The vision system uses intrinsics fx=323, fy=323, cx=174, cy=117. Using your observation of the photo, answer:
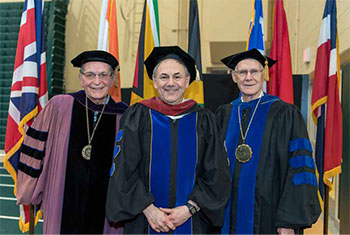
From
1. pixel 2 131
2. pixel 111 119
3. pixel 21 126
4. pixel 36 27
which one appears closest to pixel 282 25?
pixel 111 119

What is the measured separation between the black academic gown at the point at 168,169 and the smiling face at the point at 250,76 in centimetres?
41

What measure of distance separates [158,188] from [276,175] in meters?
0.76

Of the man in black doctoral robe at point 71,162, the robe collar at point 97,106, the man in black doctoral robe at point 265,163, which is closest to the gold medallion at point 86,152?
the man in black doctoral robe at point 71,162

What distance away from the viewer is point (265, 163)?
2.06 meters

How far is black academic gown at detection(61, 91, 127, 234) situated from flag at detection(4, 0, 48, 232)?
2.98 ft

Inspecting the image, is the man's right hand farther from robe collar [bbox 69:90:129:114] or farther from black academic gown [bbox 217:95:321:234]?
robe collar [bbox 69:90:129:114]

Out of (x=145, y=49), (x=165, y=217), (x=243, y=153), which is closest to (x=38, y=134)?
(x=165, y=217)

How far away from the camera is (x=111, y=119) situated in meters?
2.27

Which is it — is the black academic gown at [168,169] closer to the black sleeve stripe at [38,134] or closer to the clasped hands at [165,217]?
the clasped hands at [165,217]

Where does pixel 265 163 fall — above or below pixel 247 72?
below

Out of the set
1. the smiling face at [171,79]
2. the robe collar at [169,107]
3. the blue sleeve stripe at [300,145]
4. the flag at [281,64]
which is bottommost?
the blue sleeve stripe at [300,145]

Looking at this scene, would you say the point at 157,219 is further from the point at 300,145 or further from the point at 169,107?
the point at 300,145

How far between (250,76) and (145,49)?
1.60 m

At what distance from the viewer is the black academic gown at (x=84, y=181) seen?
2.17 m
